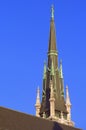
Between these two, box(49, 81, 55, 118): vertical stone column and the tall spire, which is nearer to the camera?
box(49, 81, 55, 118): vertical stone column

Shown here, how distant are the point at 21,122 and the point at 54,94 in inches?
720

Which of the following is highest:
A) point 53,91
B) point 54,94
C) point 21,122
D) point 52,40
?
point 52,40

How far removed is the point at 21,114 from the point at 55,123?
6.57m

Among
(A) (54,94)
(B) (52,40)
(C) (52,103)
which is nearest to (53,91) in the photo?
(A) (54,94)

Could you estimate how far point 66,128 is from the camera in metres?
67.2

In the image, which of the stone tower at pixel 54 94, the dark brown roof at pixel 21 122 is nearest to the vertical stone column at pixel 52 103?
the stone tower at pixel 54 94

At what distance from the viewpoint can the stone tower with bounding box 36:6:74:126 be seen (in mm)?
75500

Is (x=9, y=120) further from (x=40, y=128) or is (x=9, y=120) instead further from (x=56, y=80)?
(x=56, y=80)

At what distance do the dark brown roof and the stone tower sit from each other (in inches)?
318

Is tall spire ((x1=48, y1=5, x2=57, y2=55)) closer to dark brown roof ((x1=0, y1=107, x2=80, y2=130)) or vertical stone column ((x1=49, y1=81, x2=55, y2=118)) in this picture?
vertical stone column ((x1=49, y1=81, x2=55, y2=118))

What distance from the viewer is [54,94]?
77.9 m

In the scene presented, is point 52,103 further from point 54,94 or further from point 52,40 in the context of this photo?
point 52,40

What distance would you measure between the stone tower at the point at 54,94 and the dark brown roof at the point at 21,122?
8069mm

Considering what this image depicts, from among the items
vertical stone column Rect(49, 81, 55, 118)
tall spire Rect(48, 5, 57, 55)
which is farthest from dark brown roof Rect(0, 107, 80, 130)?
tall spire Rect(48, 5, 57, 55)
